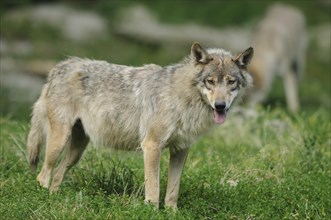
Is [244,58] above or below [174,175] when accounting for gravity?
above

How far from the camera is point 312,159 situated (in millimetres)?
9039

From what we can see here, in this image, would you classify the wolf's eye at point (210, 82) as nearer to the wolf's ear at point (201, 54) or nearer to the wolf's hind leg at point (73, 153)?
the wolf's ear at point (201, 54)

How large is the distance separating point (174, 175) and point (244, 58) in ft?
4.32

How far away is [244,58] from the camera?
23.6ft

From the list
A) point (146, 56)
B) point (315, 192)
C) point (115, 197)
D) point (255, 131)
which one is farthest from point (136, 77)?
point (146, 56)

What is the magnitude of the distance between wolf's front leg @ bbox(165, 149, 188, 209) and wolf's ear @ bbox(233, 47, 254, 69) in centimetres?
100

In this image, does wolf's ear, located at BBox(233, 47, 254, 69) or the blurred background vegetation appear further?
the blurred background vegetation

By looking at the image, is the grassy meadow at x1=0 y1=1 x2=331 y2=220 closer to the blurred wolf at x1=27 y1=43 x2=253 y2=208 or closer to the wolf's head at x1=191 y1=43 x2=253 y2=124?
the blurred wolf at x1=27 y1=43 x2=253 y2=208

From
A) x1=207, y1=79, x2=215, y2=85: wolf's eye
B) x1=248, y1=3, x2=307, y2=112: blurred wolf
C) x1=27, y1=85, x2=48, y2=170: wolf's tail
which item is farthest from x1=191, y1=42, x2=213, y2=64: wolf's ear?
x1=248, y1=3, x2=307, y2=112: blurred wolf

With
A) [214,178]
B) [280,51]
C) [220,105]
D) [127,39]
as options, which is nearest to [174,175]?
[214,178]

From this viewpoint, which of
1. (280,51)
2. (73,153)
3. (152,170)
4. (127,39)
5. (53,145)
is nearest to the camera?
(152,170)

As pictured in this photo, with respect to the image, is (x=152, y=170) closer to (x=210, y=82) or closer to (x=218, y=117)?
(x=218, y=117)

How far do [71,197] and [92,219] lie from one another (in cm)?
66

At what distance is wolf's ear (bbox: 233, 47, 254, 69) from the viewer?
711 centimetres
